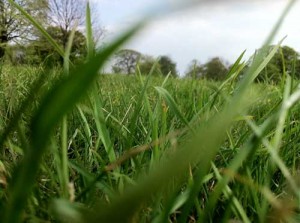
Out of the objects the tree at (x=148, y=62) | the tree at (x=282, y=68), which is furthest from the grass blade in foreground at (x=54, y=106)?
the tree at (x=282, y=68)

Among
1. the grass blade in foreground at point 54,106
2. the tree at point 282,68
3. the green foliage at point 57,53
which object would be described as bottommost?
the tree at point 282,68

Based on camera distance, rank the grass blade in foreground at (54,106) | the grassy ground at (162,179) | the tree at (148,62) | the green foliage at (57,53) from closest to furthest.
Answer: the grass blade in foreground at (54,106) → the grassy ground at (162,179) → the green foliage at (57,53) → the tree at (148,62)

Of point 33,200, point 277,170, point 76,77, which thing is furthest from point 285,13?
point 277,170

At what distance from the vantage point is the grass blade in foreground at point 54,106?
212 millimetres

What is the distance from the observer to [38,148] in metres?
0.24

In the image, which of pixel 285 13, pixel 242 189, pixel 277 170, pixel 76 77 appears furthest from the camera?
pixel 277 170

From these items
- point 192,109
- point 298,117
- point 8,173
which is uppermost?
point 8,173

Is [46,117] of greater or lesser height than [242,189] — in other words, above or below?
above

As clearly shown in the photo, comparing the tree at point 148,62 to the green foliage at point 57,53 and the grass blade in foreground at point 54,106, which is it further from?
the grass blade in foreground at point 54,106

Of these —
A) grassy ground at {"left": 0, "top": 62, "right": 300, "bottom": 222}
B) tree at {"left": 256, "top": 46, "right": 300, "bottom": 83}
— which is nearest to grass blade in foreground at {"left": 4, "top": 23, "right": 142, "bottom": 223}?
grassy ground at {"left": 0, "top": 62, "right": 300, "bottom": 222}

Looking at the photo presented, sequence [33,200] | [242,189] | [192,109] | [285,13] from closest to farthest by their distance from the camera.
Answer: [285,13]
[33,200]
[242,189]
[192,109]

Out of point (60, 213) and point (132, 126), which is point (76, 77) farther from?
point (132, 126)

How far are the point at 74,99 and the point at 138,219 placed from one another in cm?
26

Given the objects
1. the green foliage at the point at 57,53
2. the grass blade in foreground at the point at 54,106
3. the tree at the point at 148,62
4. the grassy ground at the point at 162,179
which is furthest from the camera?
the tree at the point at 148,62
